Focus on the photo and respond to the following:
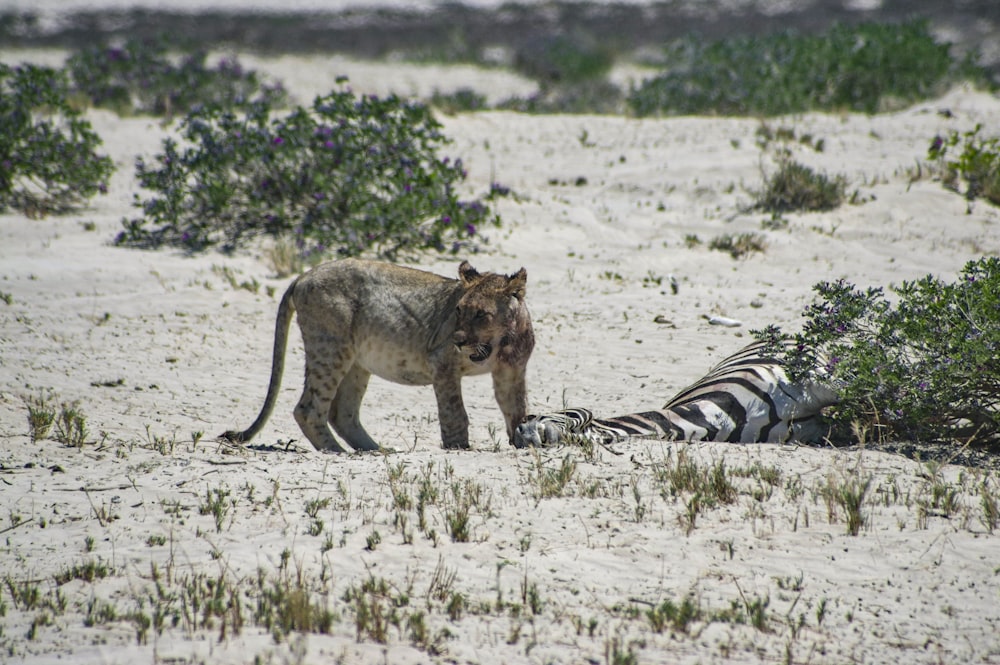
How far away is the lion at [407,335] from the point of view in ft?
22.2

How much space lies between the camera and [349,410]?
303 inches

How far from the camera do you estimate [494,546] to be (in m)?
5.06

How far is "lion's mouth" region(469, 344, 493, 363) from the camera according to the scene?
665cm

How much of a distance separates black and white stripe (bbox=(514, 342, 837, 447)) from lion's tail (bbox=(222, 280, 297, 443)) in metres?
1.86

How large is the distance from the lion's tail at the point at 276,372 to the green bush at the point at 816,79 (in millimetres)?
12290

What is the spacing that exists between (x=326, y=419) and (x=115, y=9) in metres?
44.4

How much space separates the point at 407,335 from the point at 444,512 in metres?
1.99

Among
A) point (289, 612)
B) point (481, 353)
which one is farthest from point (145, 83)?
point (289, 612)

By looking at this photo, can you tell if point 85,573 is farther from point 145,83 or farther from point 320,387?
point 145,83

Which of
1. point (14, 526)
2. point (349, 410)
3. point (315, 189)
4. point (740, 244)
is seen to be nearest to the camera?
point (14, 526)

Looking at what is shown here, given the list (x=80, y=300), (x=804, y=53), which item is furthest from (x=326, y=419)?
(x=804, y=53)

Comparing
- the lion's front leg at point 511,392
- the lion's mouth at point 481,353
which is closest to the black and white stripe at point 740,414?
the lion's front leg at point 511,392

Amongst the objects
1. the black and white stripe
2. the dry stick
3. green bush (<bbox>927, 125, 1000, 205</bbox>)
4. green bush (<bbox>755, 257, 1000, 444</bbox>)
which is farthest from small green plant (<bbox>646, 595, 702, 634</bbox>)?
green bush (<bbox>927, 125, 1000, 205</bbox>)

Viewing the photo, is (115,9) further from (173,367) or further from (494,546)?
(494,546)
